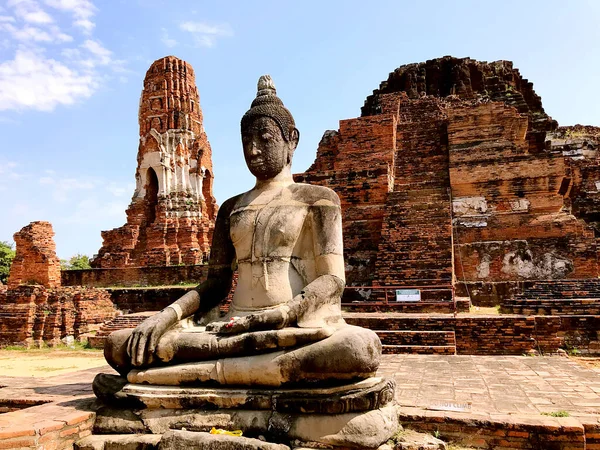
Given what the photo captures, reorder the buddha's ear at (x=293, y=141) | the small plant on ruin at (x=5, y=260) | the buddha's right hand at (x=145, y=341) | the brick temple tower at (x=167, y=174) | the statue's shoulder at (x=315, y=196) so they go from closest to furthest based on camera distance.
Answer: the buddha's right hand at (x=145, y=341)
the statue's shoulder at (x=315, y=196)
the buddha's ear at (x=293, y=141)
the brick temple tower at (x=167, y=174)
the small plant on ruin at (x=5, y=260)

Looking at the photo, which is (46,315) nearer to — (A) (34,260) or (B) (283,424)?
(A) (34,260)

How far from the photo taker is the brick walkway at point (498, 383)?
422cm

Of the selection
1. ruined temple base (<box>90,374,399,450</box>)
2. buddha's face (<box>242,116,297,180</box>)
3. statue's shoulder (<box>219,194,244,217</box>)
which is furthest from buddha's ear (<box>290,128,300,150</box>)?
ruined temple base (<box>90,374,399,450</box>)

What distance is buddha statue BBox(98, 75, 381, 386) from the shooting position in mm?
3297

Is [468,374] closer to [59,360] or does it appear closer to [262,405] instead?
[262,405]

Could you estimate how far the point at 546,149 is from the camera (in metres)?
16.6

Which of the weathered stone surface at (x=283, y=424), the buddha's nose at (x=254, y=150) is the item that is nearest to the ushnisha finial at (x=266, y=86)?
the buddha's nose at (x=254, y=150)

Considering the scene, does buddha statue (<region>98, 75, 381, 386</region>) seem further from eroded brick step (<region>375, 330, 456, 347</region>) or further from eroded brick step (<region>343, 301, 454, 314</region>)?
eroded brick step (<region>343, 301, 454, 314</region>)

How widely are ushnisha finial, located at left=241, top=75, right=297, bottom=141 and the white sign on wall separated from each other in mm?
5772

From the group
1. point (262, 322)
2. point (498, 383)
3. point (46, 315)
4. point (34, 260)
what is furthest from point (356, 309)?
point (34, 260)

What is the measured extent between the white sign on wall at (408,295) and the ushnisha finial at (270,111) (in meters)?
5.77

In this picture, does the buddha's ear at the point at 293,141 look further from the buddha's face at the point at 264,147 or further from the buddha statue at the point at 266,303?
the buddha's face at the point at 264,147

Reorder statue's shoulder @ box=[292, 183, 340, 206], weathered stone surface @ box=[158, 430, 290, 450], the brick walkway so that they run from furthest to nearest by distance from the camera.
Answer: the brick walkway, statue's shoulder @ box=[292, 183, 340, 206], weathered stone surface @ box=[158, 430, 290, 450]

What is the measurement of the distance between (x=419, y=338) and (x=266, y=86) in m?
4.88
